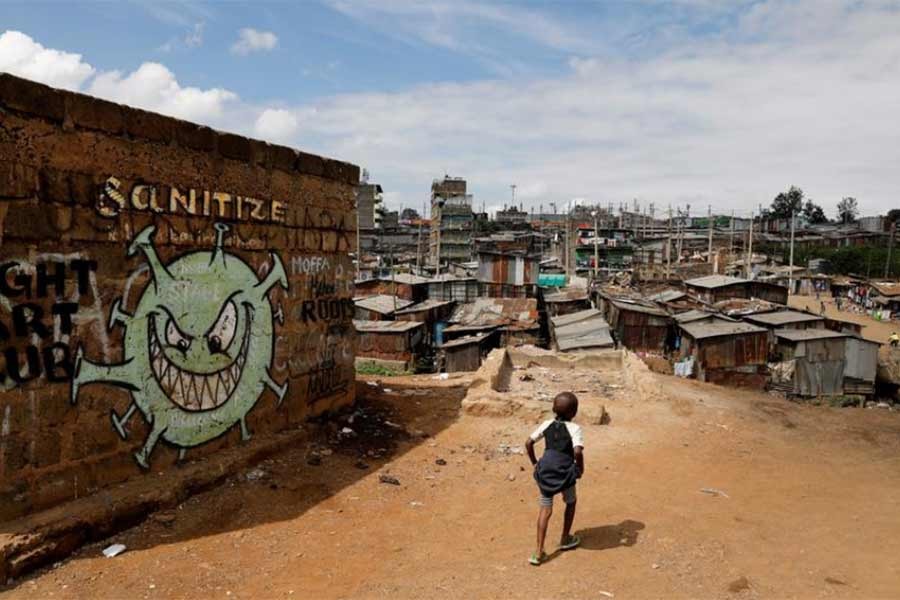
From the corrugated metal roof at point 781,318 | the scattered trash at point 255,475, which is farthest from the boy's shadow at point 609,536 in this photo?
the corrugated metal roof at point 781,318

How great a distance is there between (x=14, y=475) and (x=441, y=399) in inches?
238

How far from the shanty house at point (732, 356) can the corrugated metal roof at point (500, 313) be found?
5787 millimetres

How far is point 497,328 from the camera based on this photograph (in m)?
21.6

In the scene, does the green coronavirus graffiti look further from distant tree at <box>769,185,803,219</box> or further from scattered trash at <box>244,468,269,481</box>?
distant tree at <box>769,185,803,219</box>

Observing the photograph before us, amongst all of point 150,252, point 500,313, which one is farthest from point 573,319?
point 150,252

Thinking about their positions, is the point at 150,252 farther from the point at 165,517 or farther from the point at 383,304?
the point at 383,304

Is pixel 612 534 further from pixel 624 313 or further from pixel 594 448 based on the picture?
pixel 624 313

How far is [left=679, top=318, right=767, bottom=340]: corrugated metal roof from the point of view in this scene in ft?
59.7

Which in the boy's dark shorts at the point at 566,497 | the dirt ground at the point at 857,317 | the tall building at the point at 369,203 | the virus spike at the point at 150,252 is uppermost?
the tall building at the point at 369,203

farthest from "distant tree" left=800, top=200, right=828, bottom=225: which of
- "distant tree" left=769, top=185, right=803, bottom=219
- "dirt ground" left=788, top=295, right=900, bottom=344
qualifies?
"dirt ground" left=788, top=295, right=900, bottom=344

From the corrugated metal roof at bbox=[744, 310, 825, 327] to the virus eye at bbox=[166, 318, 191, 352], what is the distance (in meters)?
19.8

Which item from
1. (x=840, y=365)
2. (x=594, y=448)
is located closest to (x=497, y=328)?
(x=840, y=365)

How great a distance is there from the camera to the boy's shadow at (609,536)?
4.76 metres

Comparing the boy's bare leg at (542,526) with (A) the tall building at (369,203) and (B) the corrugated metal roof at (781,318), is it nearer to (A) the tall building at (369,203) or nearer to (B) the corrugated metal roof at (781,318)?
(A) the tall building at (369,203)
